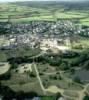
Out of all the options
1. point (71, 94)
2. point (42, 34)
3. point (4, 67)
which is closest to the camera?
point (71, 94)

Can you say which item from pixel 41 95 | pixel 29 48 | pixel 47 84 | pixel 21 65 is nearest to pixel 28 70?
pixel 21 65

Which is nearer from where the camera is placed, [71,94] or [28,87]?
[71,94]

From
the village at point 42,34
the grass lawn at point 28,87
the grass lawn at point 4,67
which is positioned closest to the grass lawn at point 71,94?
the grass lawn at point 28,87

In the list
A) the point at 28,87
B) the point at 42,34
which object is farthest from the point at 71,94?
the point at 42,34

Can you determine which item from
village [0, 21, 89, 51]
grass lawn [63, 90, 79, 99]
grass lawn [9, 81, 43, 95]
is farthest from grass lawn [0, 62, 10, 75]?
village [0, 21, 89, 51]

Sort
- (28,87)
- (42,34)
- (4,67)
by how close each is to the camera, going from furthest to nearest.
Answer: (42,34) < (4,67) < (28,87)

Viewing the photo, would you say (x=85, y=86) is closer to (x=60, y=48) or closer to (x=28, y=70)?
(x=28, y=70)

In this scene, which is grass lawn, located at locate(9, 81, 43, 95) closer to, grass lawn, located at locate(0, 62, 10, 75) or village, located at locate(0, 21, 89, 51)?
grass lawn, located at locate(0, 62, 10, 75)

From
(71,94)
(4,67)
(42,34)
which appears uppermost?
(4,67)

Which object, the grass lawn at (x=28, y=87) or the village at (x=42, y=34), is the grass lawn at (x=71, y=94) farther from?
the village at (x=42, y=34)

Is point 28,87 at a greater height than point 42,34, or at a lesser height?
greater

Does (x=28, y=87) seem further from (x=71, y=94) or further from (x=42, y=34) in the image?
(x=42, y=34)
